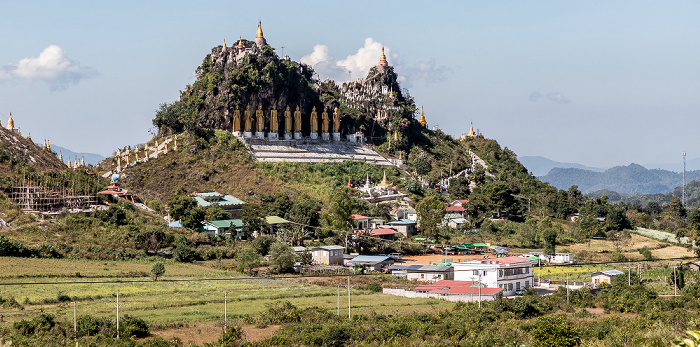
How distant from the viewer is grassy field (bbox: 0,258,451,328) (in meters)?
44.4

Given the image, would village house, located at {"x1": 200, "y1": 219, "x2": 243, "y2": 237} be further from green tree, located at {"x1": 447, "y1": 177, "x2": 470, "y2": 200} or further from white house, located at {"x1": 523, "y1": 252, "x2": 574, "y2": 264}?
green tree, located at {"x1": 447, "y1": 177, "x2": 470, "y2": 200}

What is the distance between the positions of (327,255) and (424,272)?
30.2 feet

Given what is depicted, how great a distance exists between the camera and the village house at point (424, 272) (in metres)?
59.9

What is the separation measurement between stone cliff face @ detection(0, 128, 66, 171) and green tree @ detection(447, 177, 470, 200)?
138 ft

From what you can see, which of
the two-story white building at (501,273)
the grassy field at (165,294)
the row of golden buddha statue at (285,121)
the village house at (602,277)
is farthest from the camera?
the row of golden buddha statue at (285,121)

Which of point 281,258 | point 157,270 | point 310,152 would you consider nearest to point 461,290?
point 281,258

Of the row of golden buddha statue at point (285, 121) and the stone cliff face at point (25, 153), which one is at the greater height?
the row of golden buddha statue at point (285, 121)

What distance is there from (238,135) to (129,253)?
29.9 metres

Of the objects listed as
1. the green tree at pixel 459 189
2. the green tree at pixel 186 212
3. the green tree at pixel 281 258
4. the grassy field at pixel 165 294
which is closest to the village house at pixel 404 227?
the green tree at pixel 459 189

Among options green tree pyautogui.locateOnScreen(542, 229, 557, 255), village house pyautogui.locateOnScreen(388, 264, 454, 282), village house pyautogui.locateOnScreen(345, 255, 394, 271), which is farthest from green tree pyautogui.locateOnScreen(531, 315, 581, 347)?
green tree pyautogui.locateOnScreen(542, 229, 557, 255)

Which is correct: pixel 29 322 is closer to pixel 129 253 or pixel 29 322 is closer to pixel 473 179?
pixel 129 253

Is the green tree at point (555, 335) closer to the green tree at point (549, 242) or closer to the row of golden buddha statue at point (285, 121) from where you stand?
the green tree at point (549, 242)

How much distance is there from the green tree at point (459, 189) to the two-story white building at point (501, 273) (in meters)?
36.0

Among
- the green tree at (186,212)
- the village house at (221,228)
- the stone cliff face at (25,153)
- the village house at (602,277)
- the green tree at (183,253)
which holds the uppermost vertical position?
the stone cliff face at (25,153)
